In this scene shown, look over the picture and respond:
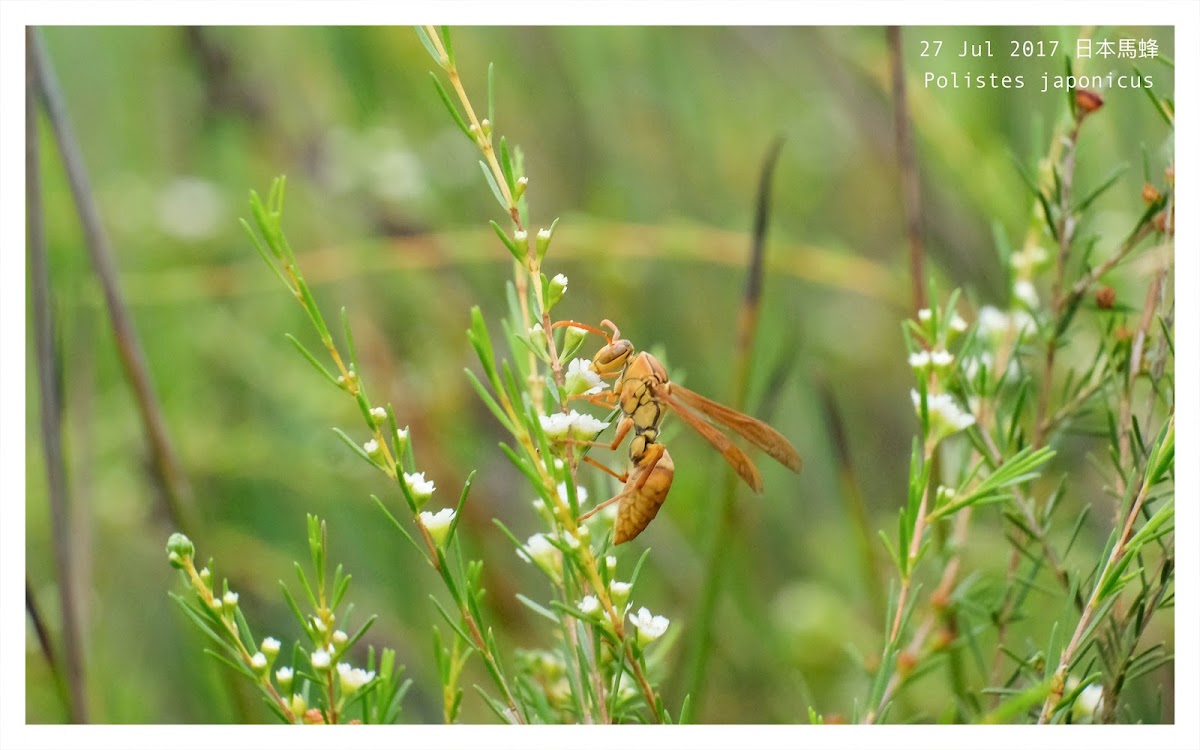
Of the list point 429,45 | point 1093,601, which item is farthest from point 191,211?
point 1093,601

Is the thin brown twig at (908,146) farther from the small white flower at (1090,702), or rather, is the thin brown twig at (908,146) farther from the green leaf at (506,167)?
the green leaf at (506,167)

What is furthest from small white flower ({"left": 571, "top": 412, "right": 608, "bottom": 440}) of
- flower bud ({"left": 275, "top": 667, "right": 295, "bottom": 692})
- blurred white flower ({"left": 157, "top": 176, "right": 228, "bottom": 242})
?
blurred white flower ({"left": 157, "top": 176, "right": 228, "bottom": 242})

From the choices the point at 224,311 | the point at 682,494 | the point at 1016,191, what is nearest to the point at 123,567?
the point at 224,311

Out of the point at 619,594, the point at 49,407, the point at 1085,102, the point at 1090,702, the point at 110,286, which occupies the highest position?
the point at 1085,102

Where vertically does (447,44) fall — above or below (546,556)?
above

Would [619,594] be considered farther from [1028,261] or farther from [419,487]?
[1028,261]

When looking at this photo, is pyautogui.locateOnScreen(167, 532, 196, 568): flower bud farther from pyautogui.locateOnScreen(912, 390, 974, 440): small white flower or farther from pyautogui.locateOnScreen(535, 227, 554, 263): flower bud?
pyautogui.locateOnScreen(912, 390, 974, 440): small white flower
